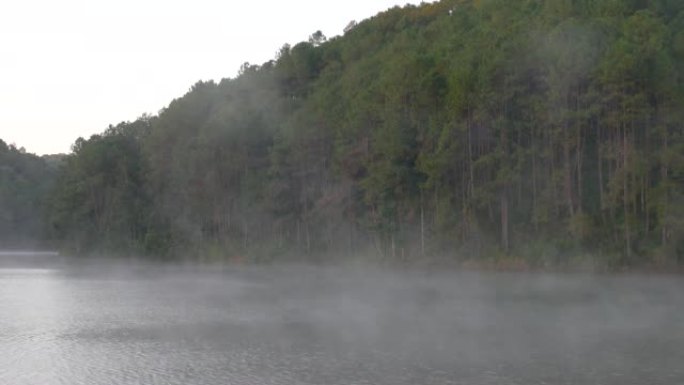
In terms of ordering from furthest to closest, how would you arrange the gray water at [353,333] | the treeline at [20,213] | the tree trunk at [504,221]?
1. the treeline at [20,213]
2. the tree trunk at [504,221]
3. the gray water at [353,333]

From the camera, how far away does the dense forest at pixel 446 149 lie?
51.8 m

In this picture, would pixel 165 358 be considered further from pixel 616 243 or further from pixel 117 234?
pixel 117 234

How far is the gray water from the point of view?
19.7m

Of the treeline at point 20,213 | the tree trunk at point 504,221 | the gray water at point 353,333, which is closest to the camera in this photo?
the gray water at point 353,333

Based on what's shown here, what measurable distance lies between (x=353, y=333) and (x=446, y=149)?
3490 cm

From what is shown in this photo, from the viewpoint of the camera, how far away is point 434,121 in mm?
62062

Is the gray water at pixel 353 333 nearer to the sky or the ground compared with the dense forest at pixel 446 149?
nearer to the ground

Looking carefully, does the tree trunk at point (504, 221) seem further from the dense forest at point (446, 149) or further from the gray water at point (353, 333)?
the gray water at point (353, 333)

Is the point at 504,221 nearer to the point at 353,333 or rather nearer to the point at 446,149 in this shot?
the point at 446,149

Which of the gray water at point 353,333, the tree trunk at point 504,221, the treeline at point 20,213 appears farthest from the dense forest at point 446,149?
the treeline at point 20,213

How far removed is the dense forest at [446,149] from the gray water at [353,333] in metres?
8.95

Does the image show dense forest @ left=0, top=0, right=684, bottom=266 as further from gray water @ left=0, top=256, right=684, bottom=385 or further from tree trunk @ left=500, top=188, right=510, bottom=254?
gray water @ left=0, top=256, right=684, bottom=385

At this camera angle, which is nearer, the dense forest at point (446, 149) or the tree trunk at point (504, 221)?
the dense forest at point (446, 149)

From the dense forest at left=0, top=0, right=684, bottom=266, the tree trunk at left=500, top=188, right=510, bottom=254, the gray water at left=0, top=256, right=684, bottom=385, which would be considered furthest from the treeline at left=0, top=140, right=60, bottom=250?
the gray water at left=0, top=256, right=684, bottom=385
